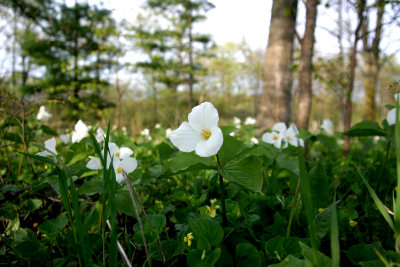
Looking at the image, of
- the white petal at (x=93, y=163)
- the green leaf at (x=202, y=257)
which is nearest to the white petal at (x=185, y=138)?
the green leaf at (x=202, y=257)

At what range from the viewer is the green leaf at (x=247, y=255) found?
25.5 inches

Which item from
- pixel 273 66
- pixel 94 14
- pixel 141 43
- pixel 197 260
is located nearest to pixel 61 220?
pixel 197 260

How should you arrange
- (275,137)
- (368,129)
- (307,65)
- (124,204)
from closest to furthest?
(124,204), (368,129), (275,137), (307,65)

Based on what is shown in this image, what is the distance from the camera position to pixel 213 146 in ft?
2.12

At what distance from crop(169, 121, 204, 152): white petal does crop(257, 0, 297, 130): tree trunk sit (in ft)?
8.15

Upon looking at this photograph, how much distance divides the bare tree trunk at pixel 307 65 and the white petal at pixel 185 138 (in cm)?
193

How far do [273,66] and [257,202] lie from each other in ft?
8.58

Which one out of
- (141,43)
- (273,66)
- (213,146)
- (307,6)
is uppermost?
(141,43)

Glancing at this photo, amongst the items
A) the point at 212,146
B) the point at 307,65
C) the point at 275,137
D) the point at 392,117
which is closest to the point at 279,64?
the point at 307,65

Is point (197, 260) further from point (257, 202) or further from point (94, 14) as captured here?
point (94, 14)

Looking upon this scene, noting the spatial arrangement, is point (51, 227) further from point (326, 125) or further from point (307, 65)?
point (307, 65)

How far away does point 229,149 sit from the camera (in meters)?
0.78

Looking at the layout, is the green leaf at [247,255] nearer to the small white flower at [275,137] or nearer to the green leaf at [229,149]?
the green leaf at [229,149]

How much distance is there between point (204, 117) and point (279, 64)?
275cm
